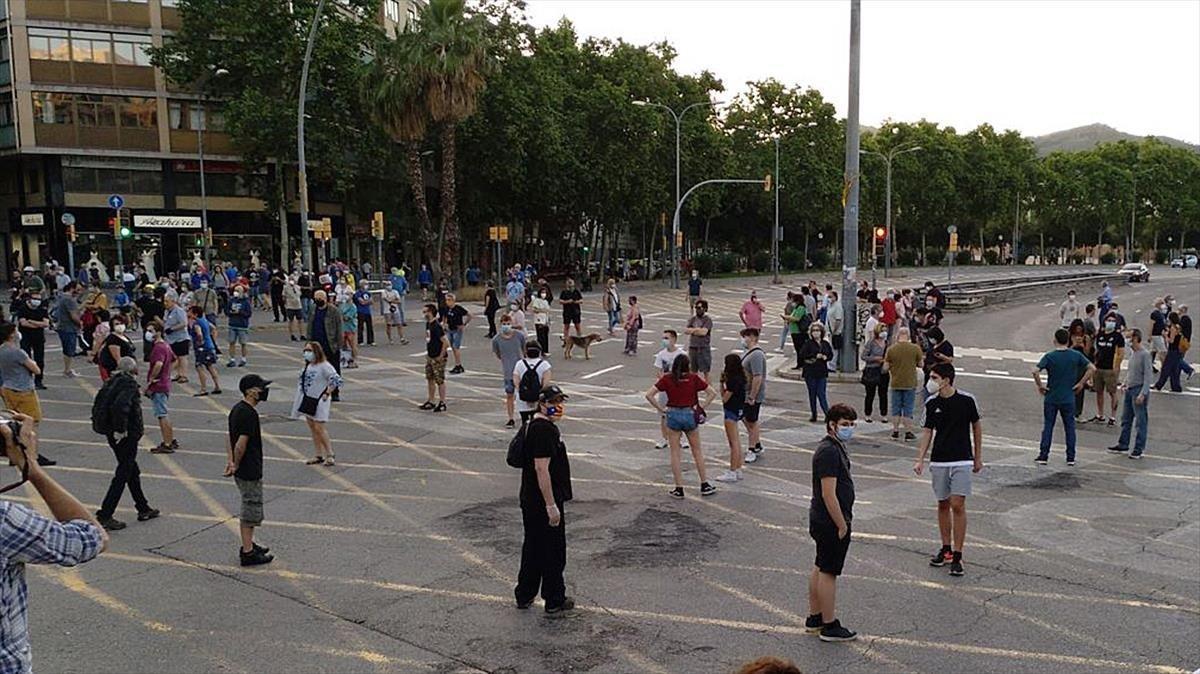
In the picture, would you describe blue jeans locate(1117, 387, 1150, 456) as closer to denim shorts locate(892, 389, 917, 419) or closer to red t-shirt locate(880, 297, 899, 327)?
denim shorts locate(892, 389, 917, 419)

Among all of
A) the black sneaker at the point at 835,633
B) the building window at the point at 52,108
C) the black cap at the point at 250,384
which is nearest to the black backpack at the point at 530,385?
the black cap at the point at 250,384

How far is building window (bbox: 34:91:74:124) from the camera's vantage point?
41953mm

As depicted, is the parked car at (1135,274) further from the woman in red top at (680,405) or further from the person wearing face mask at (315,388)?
the person wearing face mask at (315,388)

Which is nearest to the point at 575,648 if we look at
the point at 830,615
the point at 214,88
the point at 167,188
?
the point at 830,615

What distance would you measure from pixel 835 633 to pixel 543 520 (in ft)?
7.20

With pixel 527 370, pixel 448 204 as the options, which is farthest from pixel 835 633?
pixel 448 204

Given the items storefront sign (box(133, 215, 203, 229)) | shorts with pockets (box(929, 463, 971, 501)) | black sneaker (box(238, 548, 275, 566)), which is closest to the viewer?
shorts with pockets (box(929, 463, 971, 501))

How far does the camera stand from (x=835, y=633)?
248 inches

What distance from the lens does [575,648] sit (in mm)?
6207

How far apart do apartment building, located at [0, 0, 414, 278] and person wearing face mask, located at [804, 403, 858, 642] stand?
1686 inches

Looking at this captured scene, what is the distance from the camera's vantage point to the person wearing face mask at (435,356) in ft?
48.1

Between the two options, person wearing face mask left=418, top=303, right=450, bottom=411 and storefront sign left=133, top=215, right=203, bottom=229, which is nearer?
person wearing face mask left=418, top=303, right=450, bottom=411

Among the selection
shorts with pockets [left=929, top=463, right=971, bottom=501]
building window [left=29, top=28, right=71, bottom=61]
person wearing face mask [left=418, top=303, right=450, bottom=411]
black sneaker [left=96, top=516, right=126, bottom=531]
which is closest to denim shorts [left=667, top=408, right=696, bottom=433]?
shorts with pockets [left=929, top=463, right=971, bottom=501]

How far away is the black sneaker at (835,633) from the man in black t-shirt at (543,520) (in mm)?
1839
